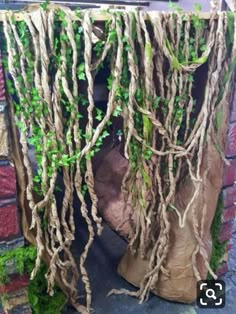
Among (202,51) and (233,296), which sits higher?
(202,51)

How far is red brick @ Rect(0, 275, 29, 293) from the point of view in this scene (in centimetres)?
134

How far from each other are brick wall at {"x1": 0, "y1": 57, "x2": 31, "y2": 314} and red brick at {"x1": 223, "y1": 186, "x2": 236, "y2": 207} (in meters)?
0.91

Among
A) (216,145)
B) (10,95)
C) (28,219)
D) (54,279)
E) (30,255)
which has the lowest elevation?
(54,279)

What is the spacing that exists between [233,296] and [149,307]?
0.41 meters

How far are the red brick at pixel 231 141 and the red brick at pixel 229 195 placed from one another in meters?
0.17

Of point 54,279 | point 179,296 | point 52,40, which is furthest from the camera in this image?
point 179,296

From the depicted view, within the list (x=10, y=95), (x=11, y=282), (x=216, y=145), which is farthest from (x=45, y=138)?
(x=216, y=145)

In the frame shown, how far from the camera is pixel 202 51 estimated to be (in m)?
1.34

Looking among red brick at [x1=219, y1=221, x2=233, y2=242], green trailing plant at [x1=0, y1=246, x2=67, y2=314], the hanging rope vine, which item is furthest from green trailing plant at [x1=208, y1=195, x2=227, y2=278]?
green trailing plant at [x1=0, y1=246, x2=67, y2=314]

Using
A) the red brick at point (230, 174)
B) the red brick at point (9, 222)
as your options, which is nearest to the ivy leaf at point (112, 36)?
the red brick at point (9, 222)

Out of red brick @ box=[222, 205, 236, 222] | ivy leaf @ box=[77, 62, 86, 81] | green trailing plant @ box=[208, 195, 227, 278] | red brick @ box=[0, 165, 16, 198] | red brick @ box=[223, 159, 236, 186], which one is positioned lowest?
green trailing plant @ box=[208, 195, 227, 278]

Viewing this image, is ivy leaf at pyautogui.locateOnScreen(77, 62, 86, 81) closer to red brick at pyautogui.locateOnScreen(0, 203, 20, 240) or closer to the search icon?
red brick at pyautogui.locateOnScreen(0, 203, 20, 240)

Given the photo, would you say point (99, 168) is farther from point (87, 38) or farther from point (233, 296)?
point (233, 296)

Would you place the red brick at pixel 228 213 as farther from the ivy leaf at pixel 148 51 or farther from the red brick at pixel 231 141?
the ivy leaf at pixel 148 51
